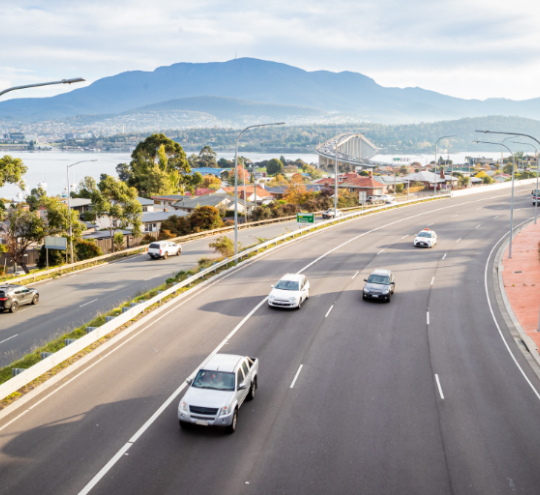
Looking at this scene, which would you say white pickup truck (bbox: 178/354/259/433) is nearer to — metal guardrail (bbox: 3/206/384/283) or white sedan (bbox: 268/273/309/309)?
white sedan (bbox: 268/273/309/309)

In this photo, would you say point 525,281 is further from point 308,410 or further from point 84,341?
point 84,341

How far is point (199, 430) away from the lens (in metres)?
13.4

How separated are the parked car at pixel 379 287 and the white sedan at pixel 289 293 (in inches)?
125

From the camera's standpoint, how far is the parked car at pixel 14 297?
88.9 ft

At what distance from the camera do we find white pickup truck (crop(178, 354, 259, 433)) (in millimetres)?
13055

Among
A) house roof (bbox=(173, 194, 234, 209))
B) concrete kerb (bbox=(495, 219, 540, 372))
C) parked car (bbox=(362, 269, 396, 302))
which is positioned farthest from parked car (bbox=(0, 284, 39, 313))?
house roof (bbox=(173, 194, 234, 209))

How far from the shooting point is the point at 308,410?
48.2 feet

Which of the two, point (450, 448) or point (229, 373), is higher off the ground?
point (229, 373)

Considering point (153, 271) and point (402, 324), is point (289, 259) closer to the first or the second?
point (153, 271)

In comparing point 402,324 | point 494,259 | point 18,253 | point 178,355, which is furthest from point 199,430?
point 18,253

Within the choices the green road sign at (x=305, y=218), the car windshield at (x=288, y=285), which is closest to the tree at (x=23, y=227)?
the green road sign at (x=305, y=218)

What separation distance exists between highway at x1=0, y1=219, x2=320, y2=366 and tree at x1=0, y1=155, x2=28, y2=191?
8.40 meters

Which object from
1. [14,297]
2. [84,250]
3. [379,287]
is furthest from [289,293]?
[84,250]

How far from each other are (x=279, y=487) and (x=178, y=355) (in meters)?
8.66
